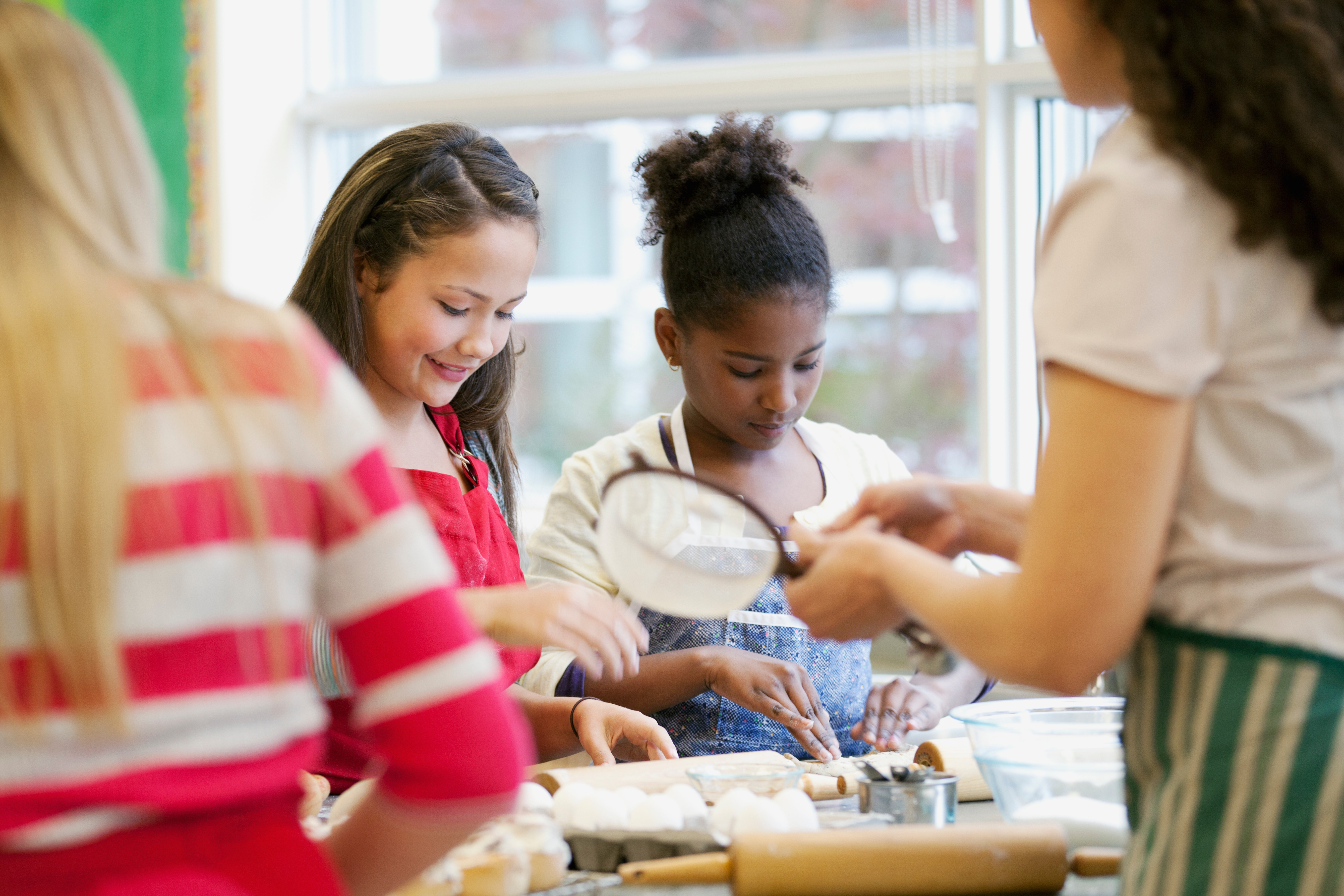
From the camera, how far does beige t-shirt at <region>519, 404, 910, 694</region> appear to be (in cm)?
162

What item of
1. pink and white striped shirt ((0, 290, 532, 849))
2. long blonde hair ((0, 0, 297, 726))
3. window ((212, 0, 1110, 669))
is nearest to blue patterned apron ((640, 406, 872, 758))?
window ((212, 0, 1110, 669))

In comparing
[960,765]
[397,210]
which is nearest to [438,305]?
[397,210]

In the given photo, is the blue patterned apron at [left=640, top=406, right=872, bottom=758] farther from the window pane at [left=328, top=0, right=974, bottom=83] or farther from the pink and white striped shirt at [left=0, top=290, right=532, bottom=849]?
the window pane at [left=328, top=0, right=974, bottom=83]

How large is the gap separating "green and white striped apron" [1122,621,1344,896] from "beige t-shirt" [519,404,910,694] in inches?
34.8

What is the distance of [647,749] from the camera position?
4.64 feet

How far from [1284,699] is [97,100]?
2.25ft

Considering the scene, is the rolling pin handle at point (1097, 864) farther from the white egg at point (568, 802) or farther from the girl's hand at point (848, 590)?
the white egg at point (568, 802)

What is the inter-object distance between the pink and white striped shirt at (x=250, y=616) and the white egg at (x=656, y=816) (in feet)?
1.34

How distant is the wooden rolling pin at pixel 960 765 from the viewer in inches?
46.9

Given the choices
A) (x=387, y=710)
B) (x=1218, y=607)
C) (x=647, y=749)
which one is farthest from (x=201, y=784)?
(x=647, y=749)

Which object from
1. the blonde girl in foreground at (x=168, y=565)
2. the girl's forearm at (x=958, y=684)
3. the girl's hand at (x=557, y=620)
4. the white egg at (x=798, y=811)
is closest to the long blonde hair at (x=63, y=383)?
the blonde girl in foreground at (x=168, y=565)

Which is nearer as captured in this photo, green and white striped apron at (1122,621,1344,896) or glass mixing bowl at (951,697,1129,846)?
green and white striped apron at (1122,621,1344,896)

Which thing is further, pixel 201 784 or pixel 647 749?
pixel 647 749

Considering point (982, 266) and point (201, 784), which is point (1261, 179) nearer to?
point (201, 784)
